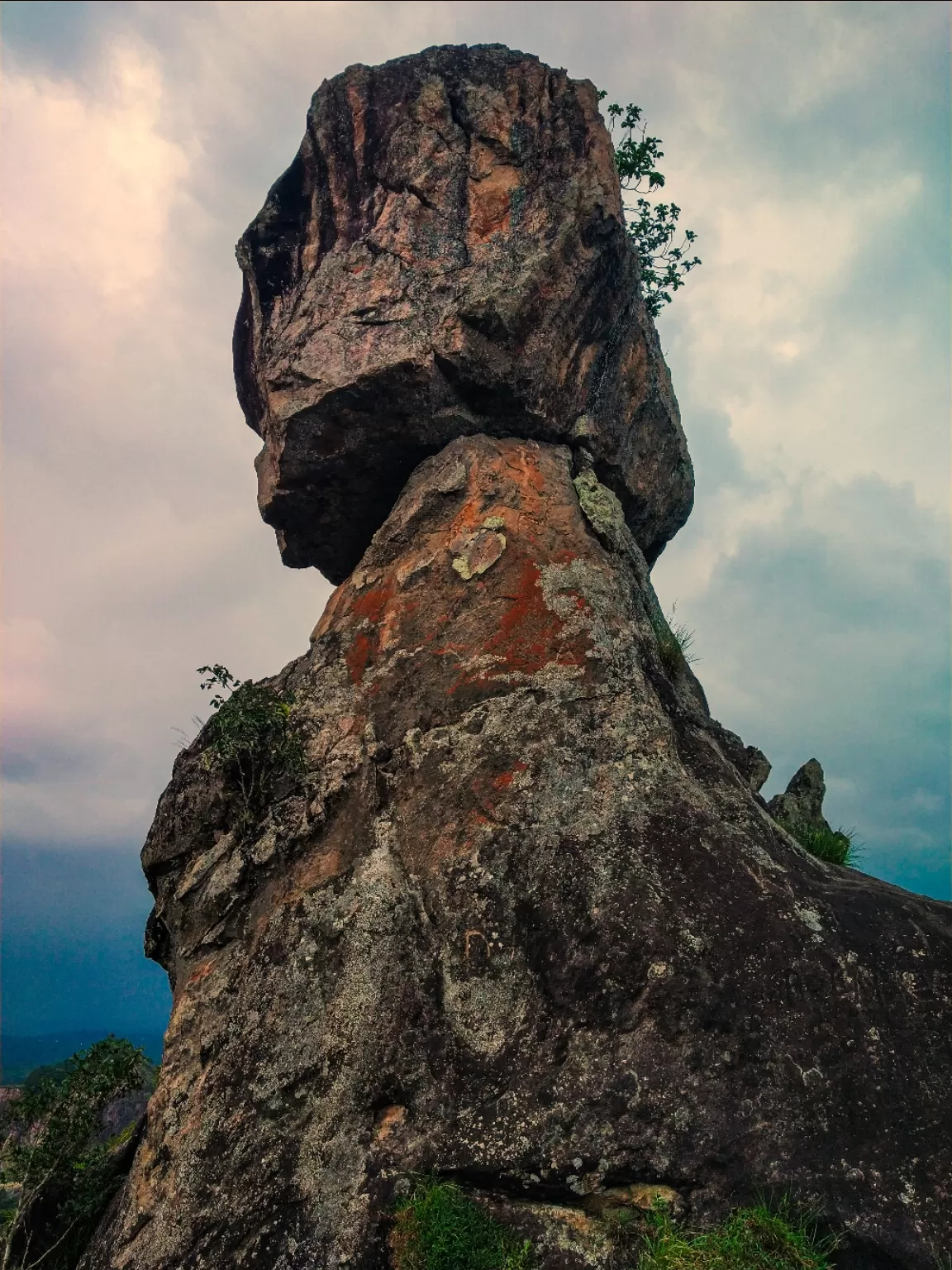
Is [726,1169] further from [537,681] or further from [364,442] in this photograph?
[364,442]

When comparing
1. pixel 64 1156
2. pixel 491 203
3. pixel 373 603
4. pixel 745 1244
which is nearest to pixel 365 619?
pixel 373 603

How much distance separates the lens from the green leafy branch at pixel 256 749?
35.6 ft

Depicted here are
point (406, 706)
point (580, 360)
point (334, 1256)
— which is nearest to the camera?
point (334, 1256)

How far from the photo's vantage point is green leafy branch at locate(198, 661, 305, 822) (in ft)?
35.6

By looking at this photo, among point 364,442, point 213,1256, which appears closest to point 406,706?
point 364,442

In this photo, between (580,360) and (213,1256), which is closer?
(213,1256)

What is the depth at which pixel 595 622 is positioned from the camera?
1095 cm

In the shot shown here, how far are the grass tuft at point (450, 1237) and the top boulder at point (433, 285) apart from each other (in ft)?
33.4

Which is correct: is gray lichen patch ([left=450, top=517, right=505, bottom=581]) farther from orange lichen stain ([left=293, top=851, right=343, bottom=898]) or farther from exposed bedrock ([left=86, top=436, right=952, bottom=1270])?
orange lichen stain ([left=293, top=851, right=343, bottom=898])

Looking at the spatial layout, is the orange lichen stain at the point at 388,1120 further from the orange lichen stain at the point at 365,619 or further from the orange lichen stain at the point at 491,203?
the orange lichen stain at the point at 491,203

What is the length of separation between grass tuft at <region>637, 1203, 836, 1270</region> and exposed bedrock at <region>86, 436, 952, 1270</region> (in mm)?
207

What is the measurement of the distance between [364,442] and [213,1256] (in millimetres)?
10665

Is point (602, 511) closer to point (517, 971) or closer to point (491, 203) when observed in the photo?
point (491, 203)

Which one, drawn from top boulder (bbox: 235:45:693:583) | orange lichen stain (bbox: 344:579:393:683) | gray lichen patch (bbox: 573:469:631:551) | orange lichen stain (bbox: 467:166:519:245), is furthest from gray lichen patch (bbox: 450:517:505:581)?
orange lichen stain (bbox: 467:166:519:245)
